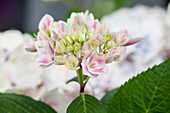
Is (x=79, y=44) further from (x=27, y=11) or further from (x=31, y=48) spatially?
(x=27, y=11)

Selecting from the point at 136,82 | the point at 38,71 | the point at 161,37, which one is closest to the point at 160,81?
the point at 136,82

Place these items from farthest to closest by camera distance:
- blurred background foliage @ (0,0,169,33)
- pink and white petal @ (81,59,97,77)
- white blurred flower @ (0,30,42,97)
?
blurred background foliage @ (0,0,169,33) → white blurred flower @ (0,30,42,97) → pink and white petal @ (81,59,97,77)

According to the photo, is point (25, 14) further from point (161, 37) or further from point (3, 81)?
point (3, 81)

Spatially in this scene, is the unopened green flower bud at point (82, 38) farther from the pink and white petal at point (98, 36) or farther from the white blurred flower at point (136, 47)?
the white blurred flower at point (136, 47)

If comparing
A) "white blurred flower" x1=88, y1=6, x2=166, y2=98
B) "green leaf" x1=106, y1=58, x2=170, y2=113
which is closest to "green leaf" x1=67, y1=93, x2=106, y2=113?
"green leaf" x1=106, y1=58, x2=170, y2=113

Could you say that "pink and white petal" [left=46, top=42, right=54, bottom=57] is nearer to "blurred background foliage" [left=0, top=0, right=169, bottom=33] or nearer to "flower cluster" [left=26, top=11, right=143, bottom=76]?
"flower cluster" [left=26, top=11, right=143, bottom=76]
